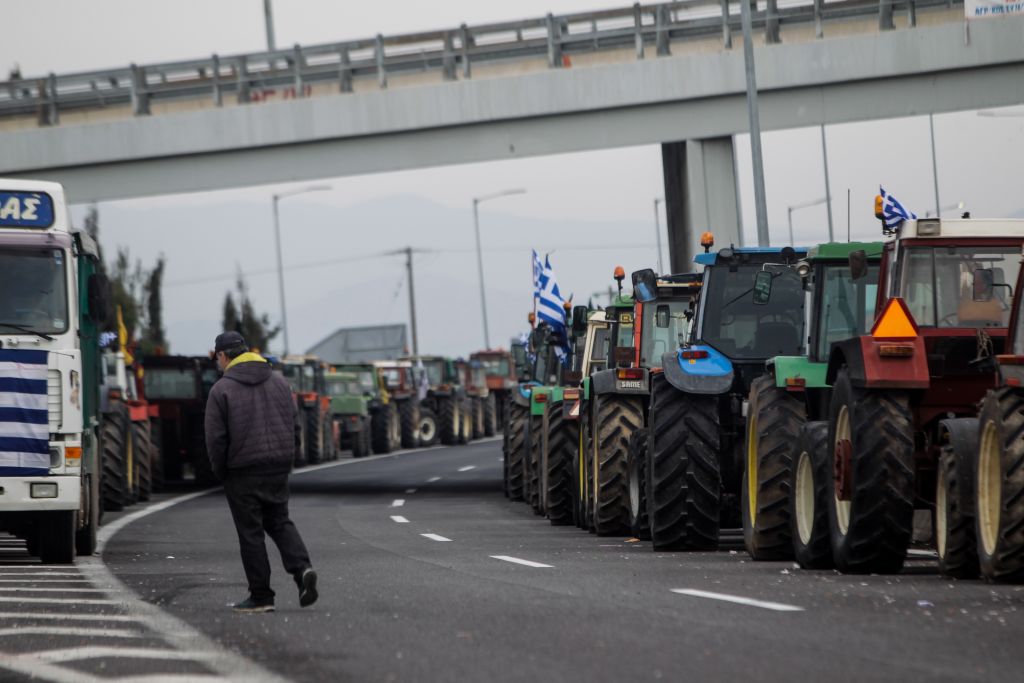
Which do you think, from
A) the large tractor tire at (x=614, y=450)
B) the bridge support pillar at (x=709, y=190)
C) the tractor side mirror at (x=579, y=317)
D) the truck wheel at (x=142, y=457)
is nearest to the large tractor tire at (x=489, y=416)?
the bridge support pillar at (x=709, y=190)

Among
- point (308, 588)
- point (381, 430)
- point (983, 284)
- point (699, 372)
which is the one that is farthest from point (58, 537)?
point (381, 430)

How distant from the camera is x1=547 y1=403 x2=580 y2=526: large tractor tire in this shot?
22.9m

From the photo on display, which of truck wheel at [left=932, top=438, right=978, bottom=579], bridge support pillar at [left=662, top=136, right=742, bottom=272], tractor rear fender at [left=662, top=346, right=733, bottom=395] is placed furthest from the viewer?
bridge support pillar at [left=662, top=136, right=742, bottom=272]

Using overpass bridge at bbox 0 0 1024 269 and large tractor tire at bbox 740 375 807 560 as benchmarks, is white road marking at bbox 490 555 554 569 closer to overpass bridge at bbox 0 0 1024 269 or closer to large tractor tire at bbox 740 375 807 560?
large tractor tire at bbox 740 375 807 560

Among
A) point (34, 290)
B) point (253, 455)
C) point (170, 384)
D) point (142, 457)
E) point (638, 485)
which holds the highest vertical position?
point (34, 290)

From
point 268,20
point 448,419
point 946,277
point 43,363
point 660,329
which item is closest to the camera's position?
point 946,277

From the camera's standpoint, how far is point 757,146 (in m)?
31.0

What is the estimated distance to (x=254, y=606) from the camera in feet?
40.2

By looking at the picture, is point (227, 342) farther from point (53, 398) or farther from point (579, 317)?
point (579, 317)

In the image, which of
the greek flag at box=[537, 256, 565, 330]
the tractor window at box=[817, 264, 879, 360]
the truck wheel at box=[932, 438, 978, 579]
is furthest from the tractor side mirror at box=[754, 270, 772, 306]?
the greek flag at box=[537, 256, 565, 330]

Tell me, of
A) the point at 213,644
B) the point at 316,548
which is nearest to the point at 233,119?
the point at 316,548

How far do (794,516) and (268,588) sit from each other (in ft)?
14.1

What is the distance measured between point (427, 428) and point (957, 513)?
4846 centimetres

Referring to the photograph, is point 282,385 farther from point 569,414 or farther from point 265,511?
point 569,414
